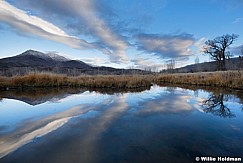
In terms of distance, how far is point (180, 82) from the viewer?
21.3 metres

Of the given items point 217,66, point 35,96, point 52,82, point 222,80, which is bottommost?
point 35,96

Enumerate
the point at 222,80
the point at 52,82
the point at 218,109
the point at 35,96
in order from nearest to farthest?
the point at 218,109 → the point at 35,96 → the point at 222,80 → the point at 52,82

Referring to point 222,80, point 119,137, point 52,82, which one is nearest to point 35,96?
point 52,82

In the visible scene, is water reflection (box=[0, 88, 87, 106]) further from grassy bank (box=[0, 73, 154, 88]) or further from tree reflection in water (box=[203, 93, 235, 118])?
tree reflection in water (box=[203, 93, 235, 118])

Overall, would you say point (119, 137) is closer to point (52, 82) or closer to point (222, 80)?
point (52, 82)

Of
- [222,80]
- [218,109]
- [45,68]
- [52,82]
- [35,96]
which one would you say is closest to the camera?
[218,109]

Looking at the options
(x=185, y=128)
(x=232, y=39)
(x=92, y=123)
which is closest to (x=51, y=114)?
(x=92, y=123)

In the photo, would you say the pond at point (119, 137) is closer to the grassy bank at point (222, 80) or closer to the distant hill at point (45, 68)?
the grassy bank at point (222, 80)

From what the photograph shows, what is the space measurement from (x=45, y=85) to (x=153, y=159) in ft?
46.0

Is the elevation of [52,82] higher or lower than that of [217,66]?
lower

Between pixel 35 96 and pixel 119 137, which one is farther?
pixel 35 96

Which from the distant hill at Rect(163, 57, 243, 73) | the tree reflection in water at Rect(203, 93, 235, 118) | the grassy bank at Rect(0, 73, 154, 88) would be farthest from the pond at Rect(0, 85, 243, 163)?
the distant hill at Rect(163, 57, 243, 73)

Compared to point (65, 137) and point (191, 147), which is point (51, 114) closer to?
point (65, 137)

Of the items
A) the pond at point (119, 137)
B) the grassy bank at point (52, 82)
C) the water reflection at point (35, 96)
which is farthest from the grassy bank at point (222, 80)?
the water reflection at point (35, 96)
